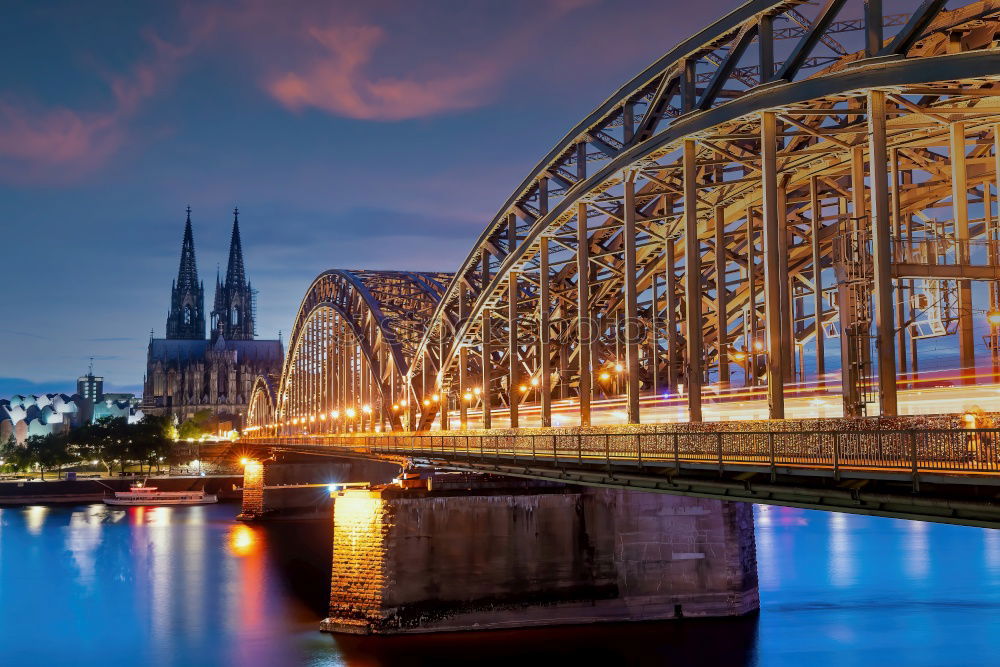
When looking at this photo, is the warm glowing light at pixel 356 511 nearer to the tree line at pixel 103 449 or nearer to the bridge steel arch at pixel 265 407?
the bridge steel arch at pixel 265 407

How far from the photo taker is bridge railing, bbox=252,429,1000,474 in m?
17.1

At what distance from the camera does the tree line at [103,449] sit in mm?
169250

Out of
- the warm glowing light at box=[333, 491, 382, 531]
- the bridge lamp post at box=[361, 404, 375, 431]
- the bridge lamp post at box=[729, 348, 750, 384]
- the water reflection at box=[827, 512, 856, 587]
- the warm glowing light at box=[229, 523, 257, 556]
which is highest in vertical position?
the bridge lamp post at box=[729, 348, 750, 384]

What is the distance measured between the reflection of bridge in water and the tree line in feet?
394

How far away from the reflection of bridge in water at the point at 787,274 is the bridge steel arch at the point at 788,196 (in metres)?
0.09

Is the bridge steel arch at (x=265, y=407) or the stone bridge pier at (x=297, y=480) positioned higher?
the bridge steel arch at (x=265, y=407)

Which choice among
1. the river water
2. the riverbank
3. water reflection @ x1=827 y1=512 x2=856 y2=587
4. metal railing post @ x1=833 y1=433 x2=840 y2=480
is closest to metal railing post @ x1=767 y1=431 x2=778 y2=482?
metal railing post @ x1=833 y1=433 x2=840 y2=480

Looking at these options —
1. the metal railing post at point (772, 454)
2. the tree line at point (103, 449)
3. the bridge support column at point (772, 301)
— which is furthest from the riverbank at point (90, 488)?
the metal railing post at point (772, 454)

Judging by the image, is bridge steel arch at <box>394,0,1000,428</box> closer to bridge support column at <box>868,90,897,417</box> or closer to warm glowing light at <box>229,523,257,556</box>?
bridge support column at <box>868,90,897,417</box>

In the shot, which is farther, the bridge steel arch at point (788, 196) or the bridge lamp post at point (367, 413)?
the bridge lamp post at point (367, 413)

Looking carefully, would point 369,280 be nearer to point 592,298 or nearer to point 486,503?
point 592,298

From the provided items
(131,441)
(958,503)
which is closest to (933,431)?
(958,503)

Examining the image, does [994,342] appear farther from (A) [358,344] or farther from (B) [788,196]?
(A) [358,344]

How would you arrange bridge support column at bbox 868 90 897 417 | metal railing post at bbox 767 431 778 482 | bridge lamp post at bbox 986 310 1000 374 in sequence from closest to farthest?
metal railing post at bbox 767 431 778 482 < bridge support column at bbox 868 90 897 417 < bridge lamp post at bbox 986 310 1000 374
